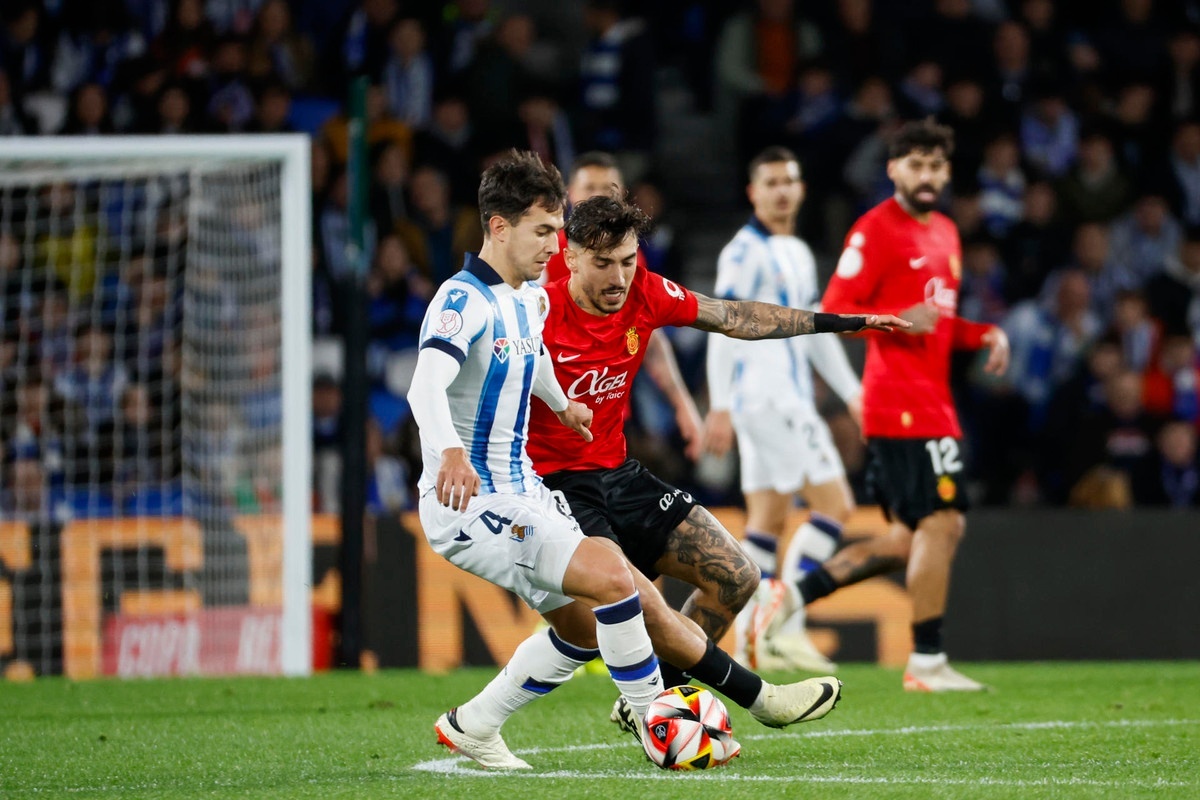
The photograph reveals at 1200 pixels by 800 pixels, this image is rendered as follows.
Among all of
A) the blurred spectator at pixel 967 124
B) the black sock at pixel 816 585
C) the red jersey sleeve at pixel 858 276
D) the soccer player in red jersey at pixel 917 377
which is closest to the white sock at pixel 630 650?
the soccer player in red jersey at pixel 917 377

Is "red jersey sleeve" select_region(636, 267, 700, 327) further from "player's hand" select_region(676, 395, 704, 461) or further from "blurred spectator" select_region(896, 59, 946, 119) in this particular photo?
"blurred spectator" select_region(896, 59, 946, 119)

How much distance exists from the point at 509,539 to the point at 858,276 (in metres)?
2.85

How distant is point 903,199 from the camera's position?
7.42 meters

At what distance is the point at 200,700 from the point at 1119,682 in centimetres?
406

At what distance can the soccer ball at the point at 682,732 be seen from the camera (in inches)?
189

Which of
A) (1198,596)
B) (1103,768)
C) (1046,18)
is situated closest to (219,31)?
(1046,18)

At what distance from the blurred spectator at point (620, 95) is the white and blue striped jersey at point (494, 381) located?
8.22 metres

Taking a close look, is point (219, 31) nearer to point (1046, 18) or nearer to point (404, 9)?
point (404, 9)

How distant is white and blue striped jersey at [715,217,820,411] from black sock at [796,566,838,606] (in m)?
1.08

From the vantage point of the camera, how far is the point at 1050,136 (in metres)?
13.6

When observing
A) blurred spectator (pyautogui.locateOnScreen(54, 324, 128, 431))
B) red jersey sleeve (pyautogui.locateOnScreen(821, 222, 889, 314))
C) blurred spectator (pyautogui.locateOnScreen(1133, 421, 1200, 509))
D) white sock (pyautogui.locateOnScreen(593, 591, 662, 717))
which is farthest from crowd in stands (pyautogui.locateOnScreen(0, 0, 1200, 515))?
white sock (pyautogui.locateOnScreen(593, 591, 662, 717))

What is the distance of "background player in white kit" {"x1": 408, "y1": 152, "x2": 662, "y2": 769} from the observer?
4.81 metres

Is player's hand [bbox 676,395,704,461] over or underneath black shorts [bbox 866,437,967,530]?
over

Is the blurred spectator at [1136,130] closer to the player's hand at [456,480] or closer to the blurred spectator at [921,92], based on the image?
the blurred spectator at [921,92]
